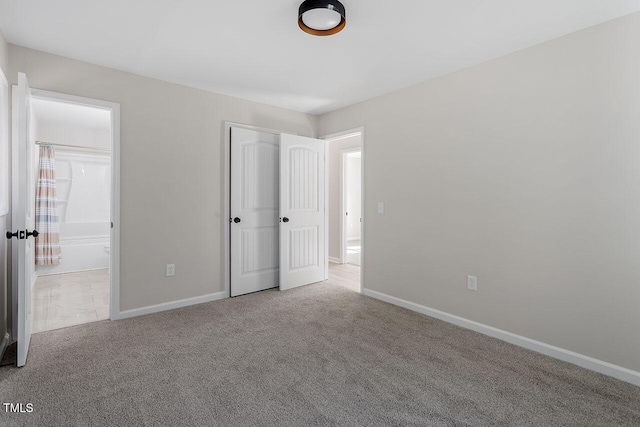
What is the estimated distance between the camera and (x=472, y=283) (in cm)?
295

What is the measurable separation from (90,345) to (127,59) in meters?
2.40

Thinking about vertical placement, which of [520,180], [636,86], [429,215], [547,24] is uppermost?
[547,24]

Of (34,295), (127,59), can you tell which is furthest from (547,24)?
(34,295)

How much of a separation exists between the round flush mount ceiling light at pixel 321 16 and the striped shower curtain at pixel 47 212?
4974 millimetres

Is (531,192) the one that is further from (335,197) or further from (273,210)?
(335,197)

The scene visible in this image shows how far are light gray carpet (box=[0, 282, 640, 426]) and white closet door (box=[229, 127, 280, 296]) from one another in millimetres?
960

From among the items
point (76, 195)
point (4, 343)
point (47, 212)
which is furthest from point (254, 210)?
point (76, 195)

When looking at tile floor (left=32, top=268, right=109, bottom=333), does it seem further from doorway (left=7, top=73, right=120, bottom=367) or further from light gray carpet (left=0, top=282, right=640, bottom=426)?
light gray carpet (left=0, top=282, right=640, bottom=426)

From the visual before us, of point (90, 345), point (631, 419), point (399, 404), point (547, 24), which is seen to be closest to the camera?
point (631, 419)

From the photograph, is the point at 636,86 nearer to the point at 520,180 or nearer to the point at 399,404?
the point at 520,180

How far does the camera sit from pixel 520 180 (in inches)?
103

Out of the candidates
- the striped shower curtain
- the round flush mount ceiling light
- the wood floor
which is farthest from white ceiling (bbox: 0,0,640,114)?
the striped shower curtain

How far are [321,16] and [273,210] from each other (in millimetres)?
2577

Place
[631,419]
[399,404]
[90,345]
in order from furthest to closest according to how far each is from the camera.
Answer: [90,345]
[399,404]
[631,419]
